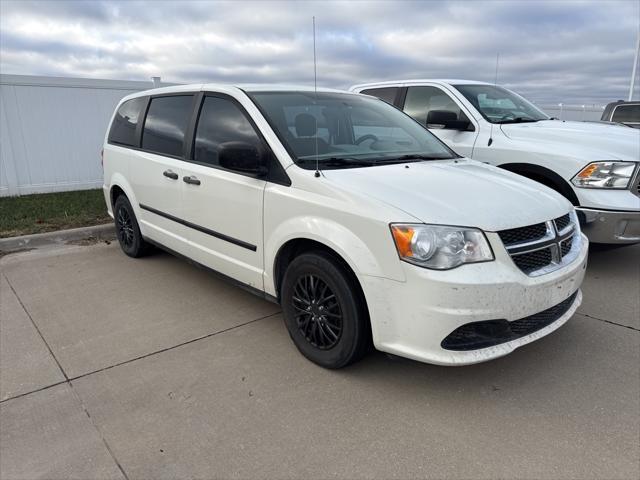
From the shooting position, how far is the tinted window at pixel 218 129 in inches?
140

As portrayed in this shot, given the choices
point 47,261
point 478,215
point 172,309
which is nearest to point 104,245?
point 47,261

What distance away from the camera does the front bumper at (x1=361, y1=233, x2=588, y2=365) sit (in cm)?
251

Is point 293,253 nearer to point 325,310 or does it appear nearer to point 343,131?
point 325,310

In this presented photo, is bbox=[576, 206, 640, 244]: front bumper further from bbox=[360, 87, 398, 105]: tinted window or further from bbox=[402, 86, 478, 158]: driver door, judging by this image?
bbox=[360, 87, 398, 105]: tinted window

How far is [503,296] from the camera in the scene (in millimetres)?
2582

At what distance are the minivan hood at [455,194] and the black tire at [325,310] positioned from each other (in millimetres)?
514

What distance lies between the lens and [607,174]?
459 centimetres

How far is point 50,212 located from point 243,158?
526cm

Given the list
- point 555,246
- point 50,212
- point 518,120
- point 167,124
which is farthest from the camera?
point 50,212

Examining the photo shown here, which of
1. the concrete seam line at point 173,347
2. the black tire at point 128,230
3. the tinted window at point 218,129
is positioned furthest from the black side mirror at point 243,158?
the black tire at point 128,230

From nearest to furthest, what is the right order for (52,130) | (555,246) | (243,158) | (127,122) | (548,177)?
1. (555,246)
2. (243,158)
3. (548,177)
4. (127,122)
5. (52,130)

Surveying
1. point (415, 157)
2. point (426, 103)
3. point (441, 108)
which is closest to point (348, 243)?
point (415, 157)

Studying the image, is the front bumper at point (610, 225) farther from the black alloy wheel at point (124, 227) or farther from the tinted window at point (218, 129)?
the black alloy wheel at point (124, 227)

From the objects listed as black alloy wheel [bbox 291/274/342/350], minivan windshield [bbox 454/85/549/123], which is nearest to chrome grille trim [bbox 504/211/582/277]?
black alloy wheel [bbox 291/274/342/350]
